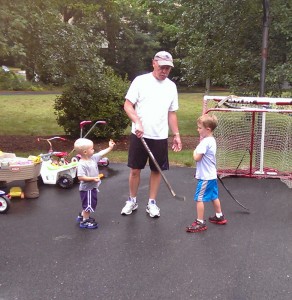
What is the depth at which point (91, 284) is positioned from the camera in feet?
11.7

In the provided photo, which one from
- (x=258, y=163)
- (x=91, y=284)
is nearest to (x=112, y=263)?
(x=91, y=284)

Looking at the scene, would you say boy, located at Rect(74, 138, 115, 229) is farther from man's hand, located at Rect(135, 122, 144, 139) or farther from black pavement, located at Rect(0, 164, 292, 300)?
man's hand, located at Rect(135, 122, 144, 139)

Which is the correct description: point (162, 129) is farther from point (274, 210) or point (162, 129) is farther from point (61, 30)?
point (61, 30)

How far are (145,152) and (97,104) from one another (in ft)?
18.3

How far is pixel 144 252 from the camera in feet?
13.8

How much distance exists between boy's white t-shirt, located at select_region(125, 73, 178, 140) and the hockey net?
94.2 inches

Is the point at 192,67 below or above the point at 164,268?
above

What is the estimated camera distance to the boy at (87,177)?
4641 millimetres

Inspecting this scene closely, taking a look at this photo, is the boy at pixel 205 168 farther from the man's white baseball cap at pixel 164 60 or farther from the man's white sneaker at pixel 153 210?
the man's white baseball cap at pixel 164 60

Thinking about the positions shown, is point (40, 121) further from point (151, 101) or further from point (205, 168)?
point (205, 168)

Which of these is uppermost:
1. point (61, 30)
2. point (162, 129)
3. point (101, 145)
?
point (61, 30)

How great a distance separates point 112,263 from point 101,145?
259 inches

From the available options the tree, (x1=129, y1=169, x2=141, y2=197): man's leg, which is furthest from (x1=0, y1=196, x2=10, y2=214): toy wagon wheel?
the tree

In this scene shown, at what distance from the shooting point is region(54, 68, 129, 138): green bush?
1008 cm
